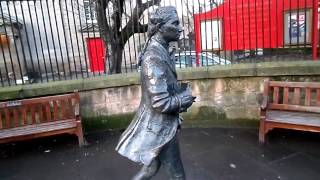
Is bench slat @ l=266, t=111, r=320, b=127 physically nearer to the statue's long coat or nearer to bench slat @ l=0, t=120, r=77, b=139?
the statue's long coat

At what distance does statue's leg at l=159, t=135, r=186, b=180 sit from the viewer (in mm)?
3156

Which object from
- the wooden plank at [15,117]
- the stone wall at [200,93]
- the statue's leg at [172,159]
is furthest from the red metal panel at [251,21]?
the statue's leg at [172,159]

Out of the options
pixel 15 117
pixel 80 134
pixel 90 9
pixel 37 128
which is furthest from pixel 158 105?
pixel 90 9

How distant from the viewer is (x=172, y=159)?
3.20 m

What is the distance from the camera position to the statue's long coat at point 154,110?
2807 millimetres

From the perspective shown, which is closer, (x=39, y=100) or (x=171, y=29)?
(x=171, y=29)

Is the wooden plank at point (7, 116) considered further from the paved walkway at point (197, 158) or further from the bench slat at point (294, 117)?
the bench slat at point (294, 117)

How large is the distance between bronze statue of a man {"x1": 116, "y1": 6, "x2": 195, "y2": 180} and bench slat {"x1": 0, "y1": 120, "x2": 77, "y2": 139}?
261 centimetres

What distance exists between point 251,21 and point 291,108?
74.2 inches

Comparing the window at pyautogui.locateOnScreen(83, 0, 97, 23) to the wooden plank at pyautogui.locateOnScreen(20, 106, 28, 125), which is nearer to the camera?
the wooden plank at pyautogui.locateOnScreen(20, 106, 28, 125)

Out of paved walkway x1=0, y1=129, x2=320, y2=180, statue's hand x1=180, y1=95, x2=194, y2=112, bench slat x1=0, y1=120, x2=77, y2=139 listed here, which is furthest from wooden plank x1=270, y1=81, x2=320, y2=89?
bench slat x1=0, y1=120, x2=77, y2=139

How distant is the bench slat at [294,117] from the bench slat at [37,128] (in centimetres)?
301

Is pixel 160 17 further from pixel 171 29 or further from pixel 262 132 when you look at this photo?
pixel 262 132

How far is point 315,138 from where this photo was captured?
17.9ft
